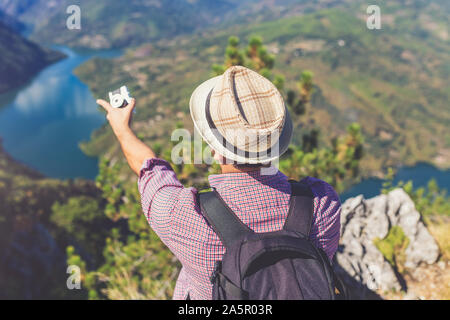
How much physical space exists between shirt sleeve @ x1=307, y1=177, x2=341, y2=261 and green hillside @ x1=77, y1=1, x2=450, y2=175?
2947 inches

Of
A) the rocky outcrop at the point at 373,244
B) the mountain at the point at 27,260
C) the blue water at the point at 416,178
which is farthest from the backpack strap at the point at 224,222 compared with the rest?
the blue water at the point at 416,178

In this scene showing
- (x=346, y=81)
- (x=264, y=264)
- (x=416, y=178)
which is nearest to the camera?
(x=264, y=264)

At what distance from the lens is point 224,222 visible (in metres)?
1.33

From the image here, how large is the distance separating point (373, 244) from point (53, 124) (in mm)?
116413

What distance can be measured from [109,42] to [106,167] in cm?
22461

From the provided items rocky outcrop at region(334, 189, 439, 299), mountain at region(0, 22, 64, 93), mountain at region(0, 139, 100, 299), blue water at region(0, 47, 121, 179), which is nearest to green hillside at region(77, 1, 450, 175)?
blue water at region(0, 47, 121, 179)

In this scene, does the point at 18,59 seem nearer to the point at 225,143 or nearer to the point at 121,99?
the point at 121,99

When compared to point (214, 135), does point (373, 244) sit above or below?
below

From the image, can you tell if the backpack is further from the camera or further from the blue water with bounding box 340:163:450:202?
the blue water with bounding box 340:163:450:202

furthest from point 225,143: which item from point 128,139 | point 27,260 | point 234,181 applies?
point 27,260

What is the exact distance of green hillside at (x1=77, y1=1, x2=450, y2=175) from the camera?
344ft
